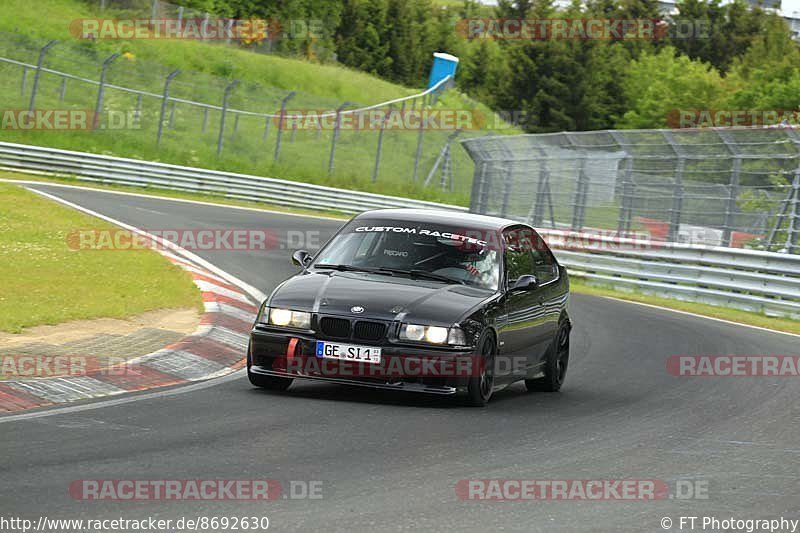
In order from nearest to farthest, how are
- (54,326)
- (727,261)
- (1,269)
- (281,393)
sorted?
(281,393), (54,326), (1,269), (727,261)

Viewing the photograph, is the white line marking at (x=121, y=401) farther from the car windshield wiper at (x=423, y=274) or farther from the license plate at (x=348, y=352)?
the car windshield wiper at (x=423, y=274)

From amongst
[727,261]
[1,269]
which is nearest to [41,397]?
[1,269]

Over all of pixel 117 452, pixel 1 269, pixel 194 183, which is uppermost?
pixel 117 452

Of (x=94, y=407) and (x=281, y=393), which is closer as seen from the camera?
(x=94, y=407)

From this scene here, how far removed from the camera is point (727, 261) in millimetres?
21062

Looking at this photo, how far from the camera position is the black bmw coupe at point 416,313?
8.91 metres

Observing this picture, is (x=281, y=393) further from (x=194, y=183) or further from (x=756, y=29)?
(x=756, y=29)

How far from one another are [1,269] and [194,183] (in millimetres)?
22404

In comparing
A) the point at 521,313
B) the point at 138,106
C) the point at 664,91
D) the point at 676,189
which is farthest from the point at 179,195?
the point at 664,91

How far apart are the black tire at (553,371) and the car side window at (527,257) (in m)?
0.54
